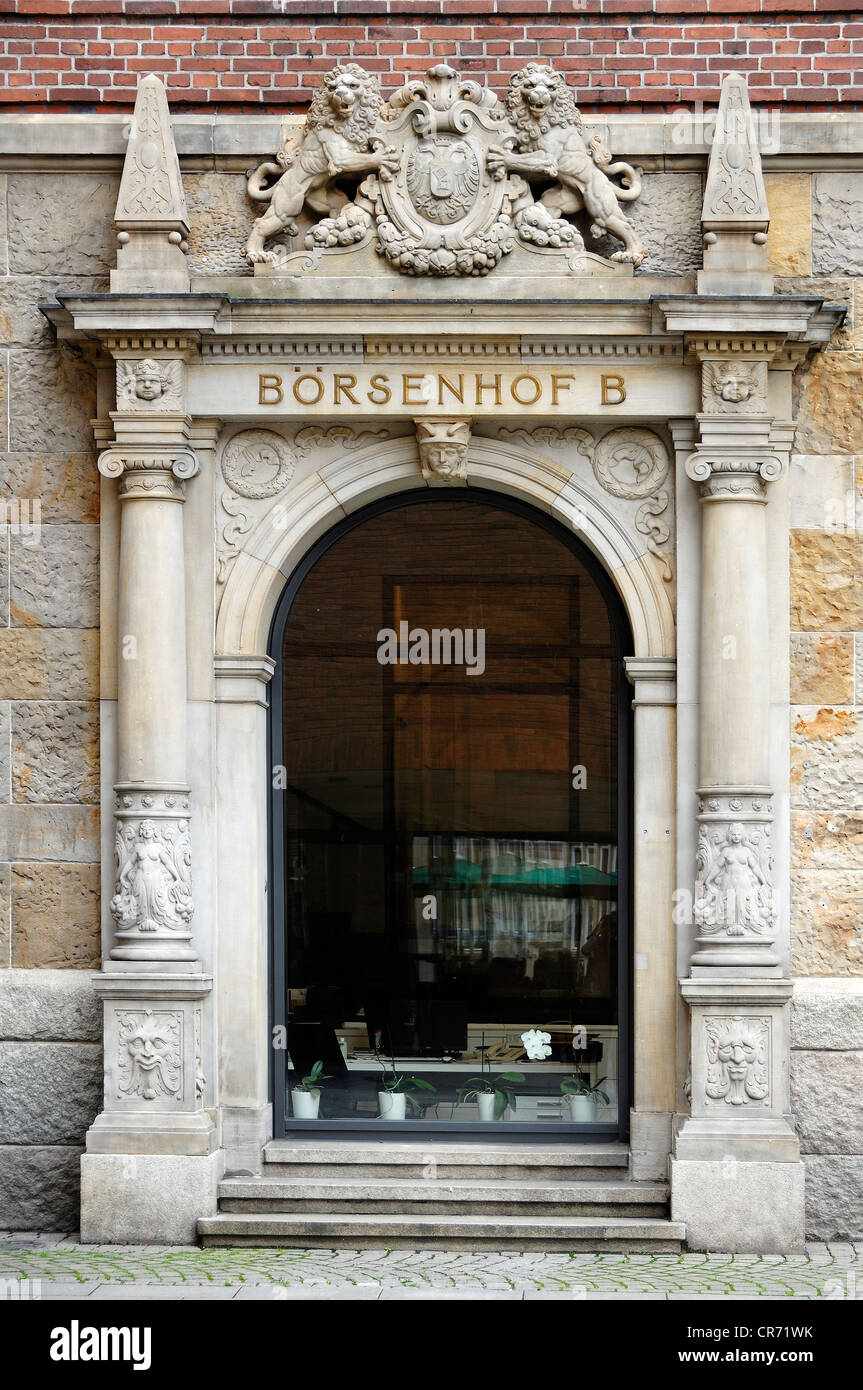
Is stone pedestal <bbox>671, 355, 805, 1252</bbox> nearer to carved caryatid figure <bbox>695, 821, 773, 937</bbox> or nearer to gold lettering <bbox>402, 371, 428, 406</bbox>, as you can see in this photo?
carved caryatid figure <bbox>695, 821, 773, 937</bbox>

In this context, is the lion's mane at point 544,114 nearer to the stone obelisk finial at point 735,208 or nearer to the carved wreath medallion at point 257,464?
the stone obelisk finial at point 735,208

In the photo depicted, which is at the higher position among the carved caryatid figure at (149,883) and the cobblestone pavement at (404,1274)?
the carved caryatid figure at (149,883)

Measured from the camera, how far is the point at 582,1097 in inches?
349

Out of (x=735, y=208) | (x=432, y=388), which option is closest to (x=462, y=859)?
(x=432, y=388)

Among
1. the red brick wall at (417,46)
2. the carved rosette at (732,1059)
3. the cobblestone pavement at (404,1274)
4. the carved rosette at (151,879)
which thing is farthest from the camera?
the red brick wall at (417,46)

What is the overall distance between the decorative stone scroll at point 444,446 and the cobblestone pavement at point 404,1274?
12.8 ft

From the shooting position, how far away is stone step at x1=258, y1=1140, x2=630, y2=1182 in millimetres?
8562

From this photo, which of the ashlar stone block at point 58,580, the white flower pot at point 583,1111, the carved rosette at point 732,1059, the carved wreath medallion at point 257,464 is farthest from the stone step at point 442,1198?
the carved wreath medallion at point 257,464

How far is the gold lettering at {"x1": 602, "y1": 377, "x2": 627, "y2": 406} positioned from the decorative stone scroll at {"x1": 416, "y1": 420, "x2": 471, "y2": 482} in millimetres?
706

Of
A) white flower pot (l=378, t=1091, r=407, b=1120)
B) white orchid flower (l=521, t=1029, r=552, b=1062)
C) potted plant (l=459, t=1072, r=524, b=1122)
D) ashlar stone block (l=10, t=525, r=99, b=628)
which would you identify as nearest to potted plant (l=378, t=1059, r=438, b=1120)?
white flower pot (l=378, t=1091, r=407, b=1120)

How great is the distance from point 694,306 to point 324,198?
6.57 ft

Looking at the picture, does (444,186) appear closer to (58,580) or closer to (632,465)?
(632,465)

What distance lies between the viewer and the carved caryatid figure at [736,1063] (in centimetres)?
819

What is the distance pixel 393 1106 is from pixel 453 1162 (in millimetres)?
517
